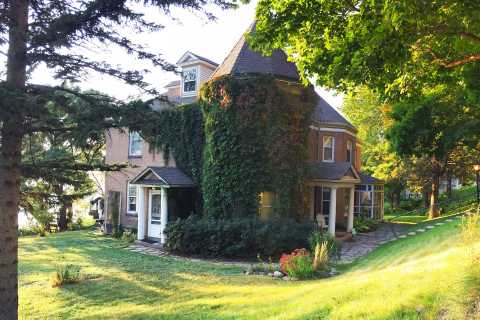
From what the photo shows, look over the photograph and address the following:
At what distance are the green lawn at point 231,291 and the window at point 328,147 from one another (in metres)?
12.2

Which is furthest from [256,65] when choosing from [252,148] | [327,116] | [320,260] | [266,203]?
[320,260]

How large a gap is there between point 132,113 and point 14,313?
4471 mm

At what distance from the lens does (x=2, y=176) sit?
736 cm

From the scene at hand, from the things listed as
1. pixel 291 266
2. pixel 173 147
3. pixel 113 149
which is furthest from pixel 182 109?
pixel 291 266

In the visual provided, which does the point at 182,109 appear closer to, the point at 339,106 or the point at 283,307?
the point at 283,307

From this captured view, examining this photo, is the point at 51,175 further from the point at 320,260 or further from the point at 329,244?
the point at 329,244

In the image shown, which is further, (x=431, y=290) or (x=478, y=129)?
(x=478, y=129)

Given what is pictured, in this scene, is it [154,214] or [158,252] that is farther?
[154,214]

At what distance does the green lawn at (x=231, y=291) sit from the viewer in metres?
5.43

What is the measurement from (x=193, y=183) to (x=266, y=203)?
165 inches

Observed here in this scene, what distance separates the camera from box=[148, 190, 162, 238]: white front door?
68.1ft

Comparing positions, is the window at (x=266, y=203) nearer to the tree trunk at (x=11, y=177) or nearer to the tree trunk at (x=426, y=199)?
the tree trunk at (x=11, y=177)

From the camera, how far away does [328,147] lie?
2433 centimetres

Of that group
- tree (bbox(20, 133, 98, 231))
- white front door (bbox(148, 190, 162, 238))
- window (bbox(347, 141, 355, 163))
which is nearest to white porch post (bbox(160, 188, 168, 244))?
white front door (bbox(148, 190, 162, 238))
